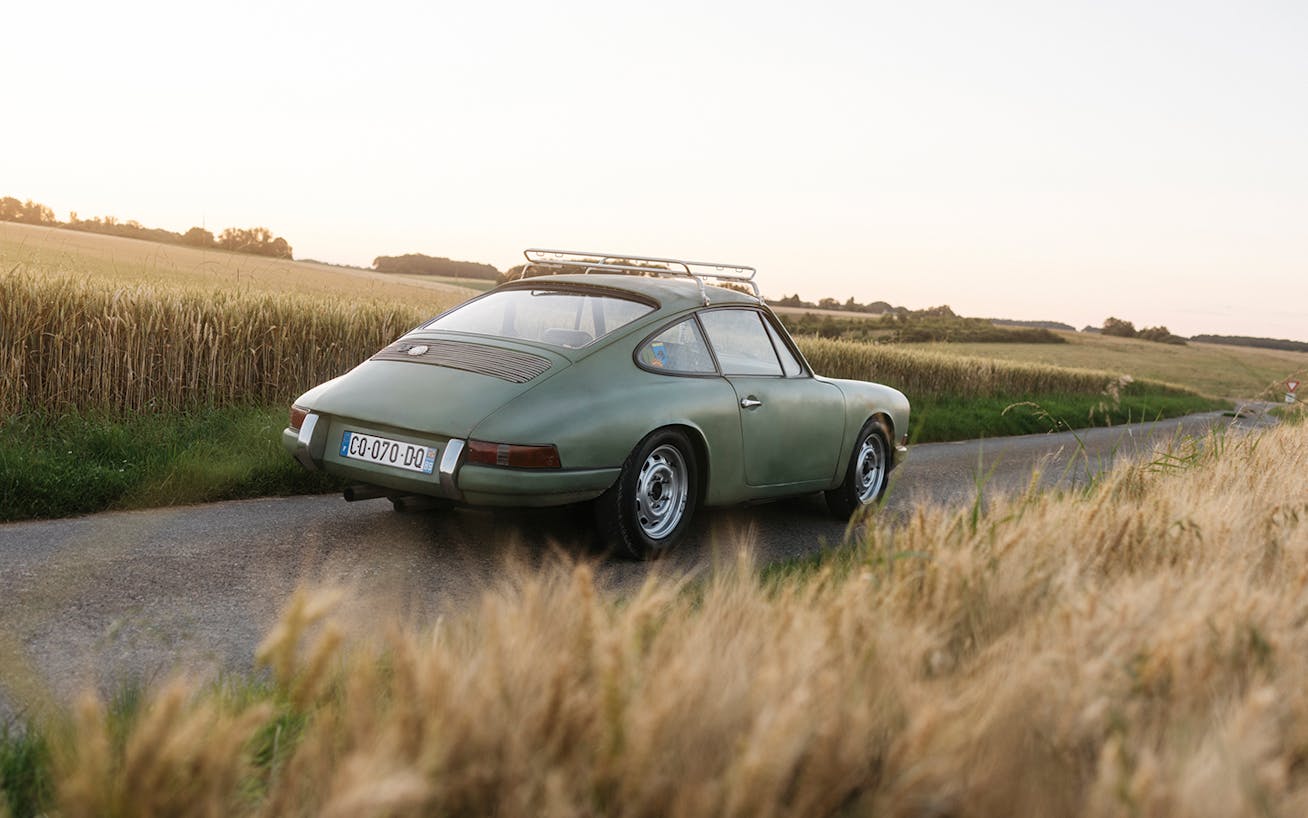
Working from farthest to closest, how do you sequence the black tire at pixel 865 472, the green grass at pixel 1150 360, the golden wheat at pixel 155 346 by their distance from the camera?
the green grass at pixel 1150 360, the golden wheat at pixel 155 346, the black tire at pixel 865 472

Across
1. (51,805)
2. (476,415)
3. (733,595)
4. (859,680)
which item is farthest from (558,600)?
(476,415)

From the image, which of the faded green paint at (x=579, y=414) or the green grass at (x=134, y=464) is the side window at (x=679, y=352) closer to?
the faded green paint at (x=579, y=414)

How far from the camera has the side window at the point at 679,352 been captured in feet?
20.1

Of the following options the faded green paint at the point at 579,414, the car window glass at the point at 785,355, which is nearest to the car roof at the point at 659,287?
the faded green paint at the point at 579,414

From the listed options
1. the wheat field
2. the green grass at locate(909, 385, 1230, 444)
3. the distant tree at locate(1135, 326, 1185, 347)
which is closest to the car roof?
the wheat field

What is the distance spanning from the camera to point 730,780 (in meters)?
1.63

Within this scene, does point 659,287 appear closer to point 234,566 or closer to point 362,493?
point 362,493

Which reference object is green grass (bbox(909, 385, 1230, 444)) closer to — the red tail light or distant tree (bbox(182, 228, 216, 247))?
the red tail light

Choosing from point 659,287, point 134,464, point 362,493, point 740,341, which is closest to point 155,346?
point 134,464

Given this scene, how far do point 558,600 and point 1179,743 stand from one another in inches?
48.7

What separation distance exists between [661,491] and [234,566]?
2.24 metres

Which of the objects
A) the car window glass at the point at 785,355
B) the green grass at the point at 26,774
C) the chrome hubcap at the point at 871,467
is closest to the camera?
the green grass at the point at 26,774

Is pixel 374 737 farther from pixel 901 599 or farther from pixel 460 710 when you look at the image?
pixel 901 599

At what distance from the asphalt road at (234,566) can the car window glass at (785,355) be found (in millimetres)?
1095
